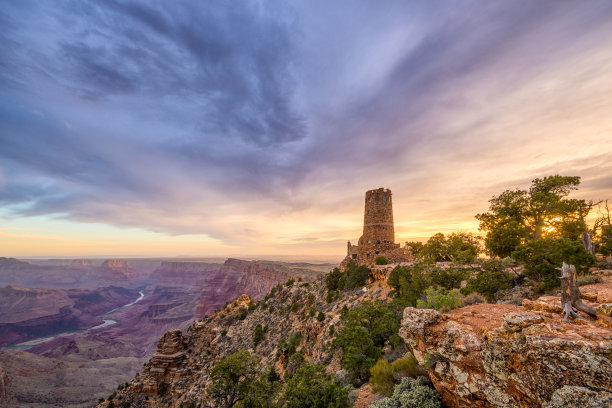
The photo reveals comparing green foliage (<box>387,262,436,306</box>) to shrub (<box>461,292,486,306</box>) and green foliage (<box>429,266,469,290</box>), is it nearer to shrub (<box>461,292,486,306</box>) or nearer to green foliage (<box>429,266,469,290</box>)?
green foliage (<box>429,266,469,290</box>)

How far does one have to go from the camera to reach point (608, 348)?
4230 mm

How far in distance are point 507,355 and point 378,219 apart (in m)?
29.3

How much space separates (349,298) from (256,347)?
14243mm

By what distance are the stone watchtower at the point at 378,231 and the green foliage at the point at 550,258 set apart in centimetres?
1921

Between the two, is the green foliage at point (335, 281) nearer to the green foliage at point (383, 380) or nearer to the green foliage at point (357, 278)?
A: the green foliage at point (357, 278)

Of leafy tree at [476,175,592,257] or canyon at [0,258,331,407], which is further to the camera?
canyon at [0,258,331,407]

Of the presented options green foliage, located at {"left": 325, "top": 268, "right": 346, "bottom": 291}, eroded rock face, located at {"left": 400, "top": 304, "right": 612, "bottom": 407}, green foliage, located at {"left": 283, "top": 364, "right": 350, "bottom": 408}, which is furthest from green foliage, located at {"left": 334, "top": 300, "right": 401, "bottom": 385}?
green foliage, located at {"left": 325, "top": 268, "right": 346, "bottom": 291}

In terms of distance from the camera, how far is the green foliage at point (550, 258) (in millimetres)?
12867

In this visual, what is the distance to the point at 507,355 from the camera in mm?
5477

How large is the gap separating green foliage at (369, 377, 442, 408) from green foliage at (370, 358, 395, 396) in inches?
37.8

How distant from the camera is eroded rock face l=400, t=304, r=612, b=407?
14.6ft

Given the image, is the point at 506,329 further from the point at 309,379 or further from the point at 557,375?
the point at 309,379

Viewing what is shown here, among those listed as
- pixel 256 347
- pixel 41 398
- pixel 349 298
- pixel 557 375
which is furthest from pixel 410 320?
pixel 41 398

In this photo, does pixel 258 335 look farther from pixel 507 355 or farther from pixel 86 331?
pixel 86 331
